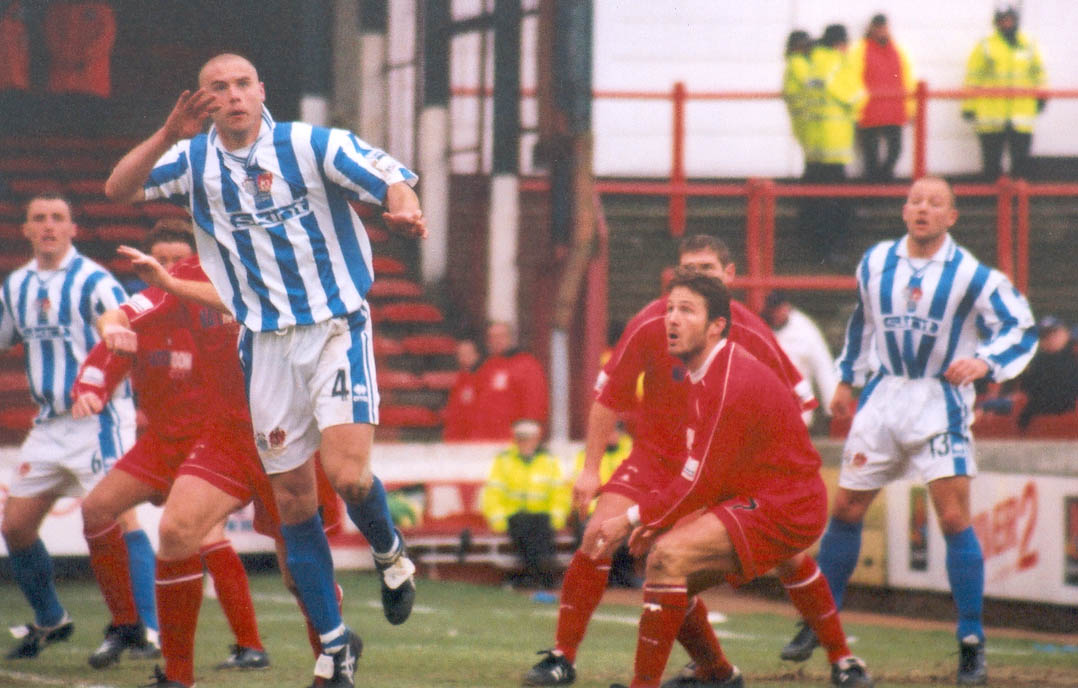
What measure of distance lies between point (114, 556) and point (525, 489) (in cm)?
441

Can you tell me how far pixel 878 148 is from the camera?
616 inches

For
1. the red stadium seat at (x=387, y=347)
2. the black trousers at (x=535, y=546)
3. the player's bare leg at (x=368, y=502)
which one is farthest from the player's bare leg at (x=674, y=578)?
the red stadium seat at (x=387, y=347)

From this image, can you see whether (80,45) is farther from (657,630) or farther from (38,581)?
(657,630)

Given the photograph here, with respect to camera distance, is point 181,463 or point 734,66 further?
point 734,66

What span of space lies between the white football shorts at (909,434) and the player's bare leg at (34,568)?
3500mm

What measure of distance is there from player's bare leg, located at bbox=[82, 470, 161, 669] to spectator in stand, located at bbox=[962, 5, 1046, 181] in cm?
1012

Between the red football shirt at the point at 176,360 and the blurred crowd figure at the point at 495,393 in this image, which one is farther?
the blurred crowd figure at the point at 495,393

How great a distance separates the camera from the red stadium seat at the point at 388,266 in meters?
16.4

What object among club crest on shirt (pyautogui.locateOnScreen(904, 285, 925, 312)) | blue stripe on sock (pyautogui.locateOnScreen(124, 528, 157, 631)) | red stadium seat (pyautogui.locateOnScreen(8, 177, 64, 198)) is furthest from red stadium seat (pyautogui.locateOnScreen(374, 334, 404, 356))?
club crest on shirt (pyautogui.locateOnScreen(904, 285, 925, 312))

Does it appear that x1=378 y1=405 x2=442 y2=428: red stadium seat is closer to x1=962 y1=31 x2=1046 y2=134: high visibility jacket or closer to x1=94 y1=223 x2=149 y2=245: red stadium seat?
x1=94 y1=223 x2=149 y2=245: red stadium seat

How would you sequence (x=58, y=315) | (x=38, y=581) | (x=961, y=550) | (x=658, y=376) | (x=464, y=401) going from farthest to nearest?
(x=464, y=401) → (x=58, y=315) → (x=38, y=581) → (x=961, y=550) → (x=658, y=376)

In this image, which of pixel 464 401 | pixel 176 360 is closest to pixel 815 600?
pixel 176 360

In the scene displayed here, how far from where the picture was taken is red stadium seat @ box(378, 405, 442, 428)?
14.4 m

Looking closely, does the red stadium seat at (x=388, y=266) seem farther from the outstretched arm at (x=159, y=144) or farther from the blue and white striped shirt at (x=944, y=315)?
the outstretched arm at (x=159, y=144)
